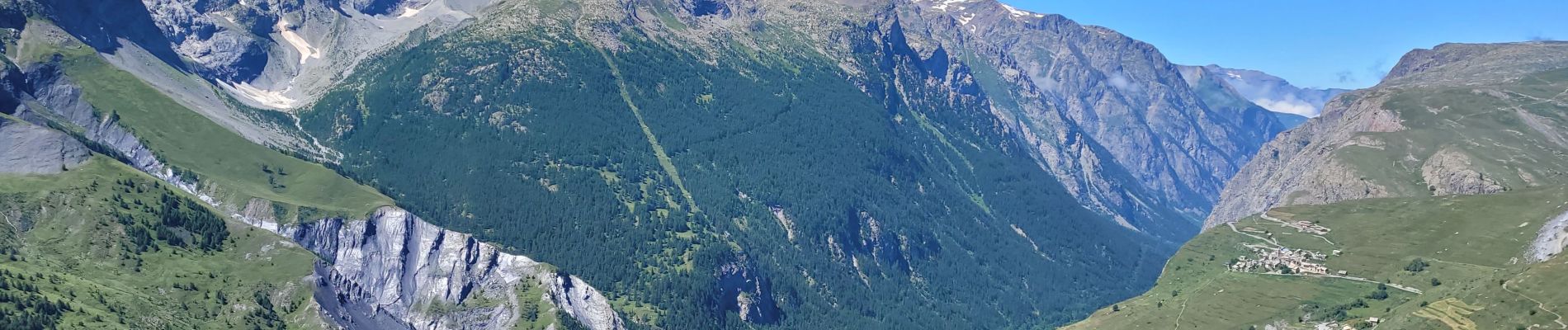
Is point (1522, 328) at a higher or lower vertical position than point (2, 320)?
higher

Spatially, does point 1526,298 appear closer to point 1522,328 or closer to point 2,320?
point 1522,328

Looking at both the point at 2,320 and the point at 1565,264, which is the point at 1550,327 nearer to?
the point at 1565,264

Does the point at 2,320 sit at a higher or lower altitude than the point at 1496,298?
lower

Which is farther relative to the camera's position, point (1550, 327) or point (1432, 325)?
point (1432, 325)

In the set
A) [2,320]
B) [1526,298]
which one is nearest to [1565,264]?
[1526,298]

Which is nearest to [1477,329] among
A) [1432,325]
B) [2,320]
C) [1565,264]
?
[1432,325]

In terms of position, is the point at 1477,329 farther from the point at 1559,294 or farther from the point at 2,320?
the point at 2,320

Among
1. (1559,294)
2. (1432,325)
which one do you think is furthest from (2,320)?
(1559,294)

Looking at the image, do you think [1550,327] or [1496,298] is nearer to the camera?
[1550,327]
